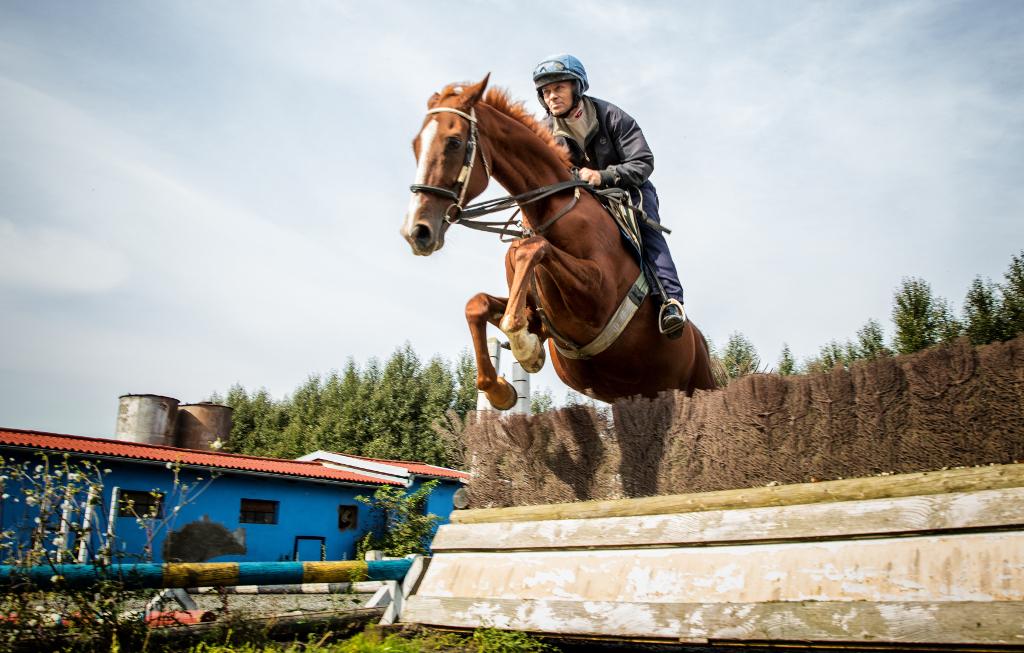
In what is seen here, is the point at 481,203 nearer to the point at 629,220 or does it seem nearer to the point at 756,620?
the point at 629,220

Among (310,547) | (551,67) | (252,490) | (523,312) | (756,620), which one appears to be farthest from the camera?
(310,547)

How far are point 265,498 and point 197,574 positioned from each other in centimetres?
1420

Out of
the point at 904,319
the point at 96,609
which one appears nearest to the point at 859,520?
the point at 96,609

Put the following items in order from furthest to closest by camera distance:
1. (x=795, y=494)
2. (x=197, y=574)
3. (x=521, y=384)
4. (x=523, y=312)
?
(x=521, y=384) → (x=523, y=312) → (x=197, y=574) → (x=795, y=494)

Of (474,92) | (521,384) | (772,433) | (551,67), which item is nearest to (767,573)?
(772,433)

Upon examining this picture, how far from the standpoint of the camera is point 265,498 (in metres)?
16.4

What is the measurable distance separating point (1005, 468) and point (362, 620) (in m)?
2.93

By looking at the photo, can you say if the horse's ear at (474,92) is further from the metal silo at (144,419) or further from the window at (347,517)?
the metal silo at (144,419)

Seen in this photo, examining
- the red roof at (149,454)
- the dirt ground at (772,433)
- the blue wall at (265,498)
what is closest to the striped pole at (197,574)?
the dirt ground at (772,433)

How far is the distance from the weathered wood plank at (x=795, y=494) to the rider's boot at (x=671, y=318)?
1.36 metres

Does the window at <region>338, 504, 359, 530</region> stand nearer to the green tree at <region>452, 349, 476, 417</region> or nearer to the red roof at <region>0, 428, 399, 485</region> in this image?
the red roof at <region>0, 428, 399, 485</region>

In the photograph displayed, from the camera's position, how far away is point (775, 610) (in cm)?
257

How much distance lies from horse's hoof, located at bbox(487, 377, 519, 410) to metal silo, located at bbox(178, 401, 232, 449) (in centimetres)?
2119

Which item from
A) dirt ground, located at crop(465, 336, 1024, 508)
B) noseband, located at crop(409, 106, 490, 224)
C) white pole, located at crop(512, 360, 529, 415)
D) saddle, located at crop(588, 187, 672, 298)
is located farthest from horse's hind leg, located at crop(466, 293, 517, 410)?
white pole, located at crop(512, 360, 529, 415)
